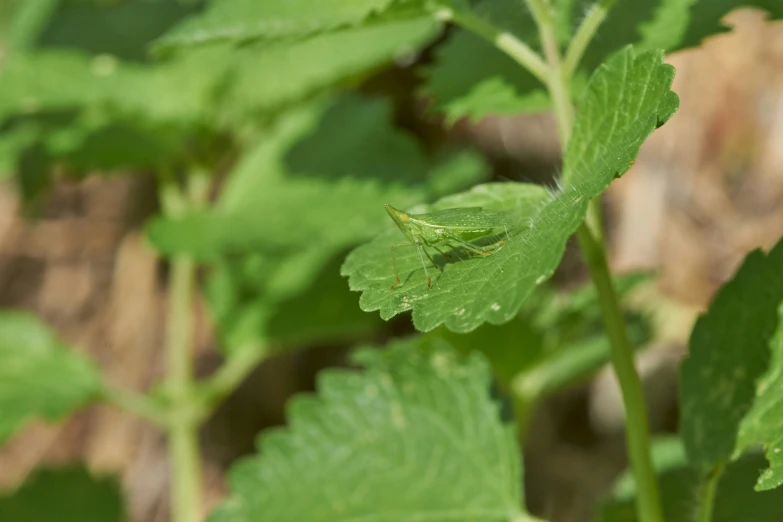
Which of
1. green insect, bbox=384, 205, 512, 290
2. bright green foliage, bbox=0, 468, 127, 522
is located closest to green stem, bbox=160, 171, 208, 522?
bright green foliage, bbox=0, 468, 127, 522

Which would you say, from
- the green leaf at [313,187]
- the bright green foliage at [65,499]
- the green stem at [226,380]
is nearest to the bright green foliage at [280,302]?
the green stem at [226,380]

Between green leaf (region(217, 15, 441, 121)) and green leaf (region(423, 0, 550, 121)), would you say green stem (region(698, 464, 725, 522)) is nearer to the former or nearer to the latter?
green leaf (region(423, 0, 550, 121))

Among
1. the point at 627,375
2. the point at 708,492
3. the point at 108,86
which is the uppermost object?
the point at 108,86

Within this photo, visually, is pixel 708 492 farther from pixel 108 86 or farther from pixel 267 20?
pixel 108 86

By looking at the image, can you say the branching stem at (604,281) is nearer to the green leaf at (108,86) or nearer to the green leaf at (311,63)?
the green leaf at (311,63)

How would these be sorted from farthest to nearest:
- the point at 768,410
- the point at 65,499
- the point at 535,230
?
the point at 65,499
the point at 768,410
the point at 535,230

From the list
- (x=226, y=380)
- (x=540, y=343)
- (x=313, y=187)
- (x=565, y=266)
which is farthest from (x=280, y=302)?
(x=565, y=266)
